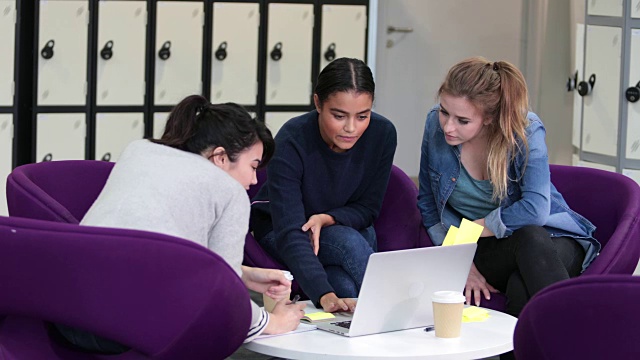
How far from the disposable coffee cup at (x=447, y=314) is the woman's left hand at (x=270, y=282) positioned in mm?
330

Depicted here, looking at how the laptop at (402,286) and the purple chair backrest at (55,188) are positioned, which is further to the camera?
the purple chair backrest at (55,188)

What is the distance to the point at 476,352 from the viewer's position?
207 centimetres

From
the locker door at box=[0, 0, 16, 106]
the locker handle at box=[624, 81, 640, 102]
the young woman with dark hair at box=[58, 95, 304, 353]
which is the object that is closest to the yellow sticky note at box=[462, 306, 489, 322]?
the young woman with dark hair at box=[58, 95, 304, 353]

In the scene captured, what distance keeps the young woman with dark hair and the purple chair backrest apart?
1.70ft

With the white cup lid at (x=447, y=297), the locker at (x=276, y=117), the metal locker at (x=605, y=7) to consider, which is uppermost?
the metal locker at (x=605, y=7)

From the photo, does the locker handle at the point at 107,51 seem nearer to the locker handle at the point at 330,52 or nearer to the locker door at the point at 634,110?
the locker handle at the point at 330,52

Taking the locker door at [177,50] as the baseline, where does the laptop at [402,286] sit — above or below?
below

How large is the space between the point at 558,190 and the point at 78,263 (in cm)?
175

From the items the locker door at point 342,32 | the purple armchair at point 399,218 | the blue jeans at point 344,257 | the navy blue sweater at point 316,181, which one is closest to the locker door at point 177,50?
the locker door at point 342,32

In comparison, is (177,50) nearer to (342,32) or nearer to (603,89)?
(342,32)

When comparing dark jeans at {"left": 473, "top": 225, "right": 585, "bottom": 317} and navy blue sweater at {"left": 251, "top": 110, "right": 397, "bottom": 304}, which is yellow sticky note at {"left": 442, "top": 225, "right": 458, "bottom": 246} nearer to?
dark jeans at {"left": 473, "top": 225, "right": 585, "bottom": 317}

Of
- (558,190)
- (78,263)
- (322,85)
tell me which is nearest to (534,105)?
(558,190)

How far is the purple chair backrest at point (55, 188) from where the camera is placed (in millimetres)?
2543

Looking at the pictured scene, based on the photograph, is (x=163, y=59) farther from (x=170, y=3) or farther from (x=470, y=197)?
(x=470, y=197)
